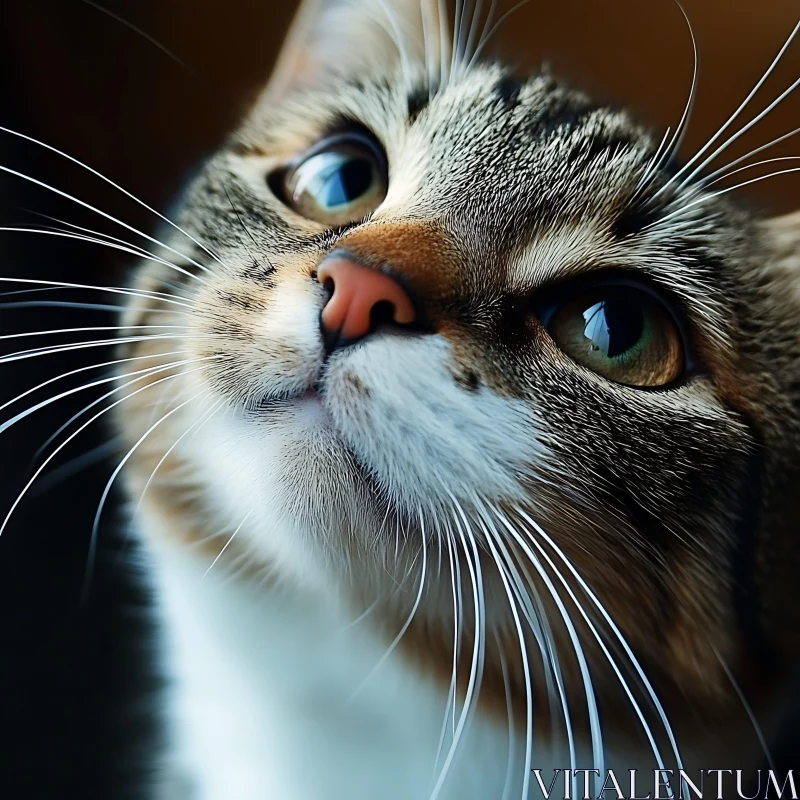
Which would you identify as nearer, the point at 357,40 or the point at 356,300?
the point at 356,300

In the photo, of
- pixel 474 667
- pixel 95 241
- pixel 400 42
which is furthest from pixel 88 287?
pixel 474 667

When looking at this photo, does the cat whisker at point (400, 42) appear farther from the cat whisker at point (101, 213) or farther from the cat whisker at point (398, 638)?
the cat whisker at point (398, 638)

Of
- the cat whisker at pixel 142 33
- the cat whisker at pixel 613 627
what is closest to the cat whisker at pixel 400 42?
the cat whisker at pixel 142 33

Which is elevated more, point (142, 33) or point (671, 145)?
point (142, 33)

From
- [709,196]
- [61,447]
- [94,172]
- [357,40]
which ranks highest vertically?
[357,40]

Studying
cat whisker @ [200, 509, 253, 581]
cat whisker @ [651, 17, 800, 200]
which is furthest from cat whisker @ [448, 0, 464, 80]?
cat whisker @ [200, 509, 253, 581]

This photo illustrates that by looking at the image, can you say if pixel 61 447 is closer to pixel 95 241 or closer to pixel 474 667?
pixel 95 241

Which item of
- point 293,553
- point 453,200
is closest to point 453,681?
point 293,553
